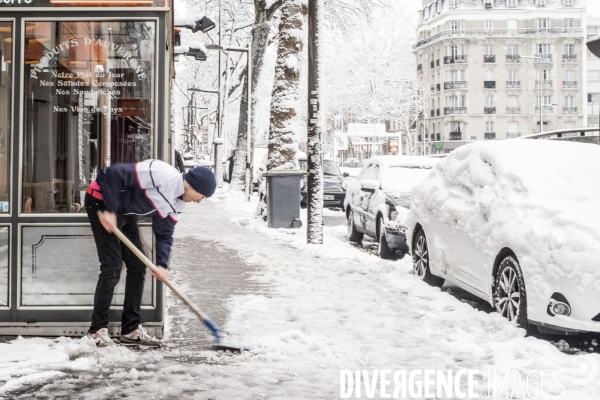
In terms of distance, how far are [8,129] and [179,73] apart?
59299 millimetres

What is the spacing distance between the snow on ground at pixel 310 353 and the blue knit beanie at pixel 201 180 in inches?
48.7

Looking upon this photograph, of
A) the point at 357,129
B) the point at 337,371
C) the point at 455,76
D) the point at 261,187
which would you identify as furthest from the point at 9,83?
the point at 455,76

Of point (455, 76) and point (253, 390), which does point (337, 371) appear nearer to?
point (253, 390)

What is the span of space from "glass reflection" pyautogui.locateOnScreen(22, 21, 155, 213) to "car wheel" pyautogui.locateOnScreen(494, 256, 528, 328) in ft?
10.5

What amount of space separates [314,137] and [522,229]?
23.4ft

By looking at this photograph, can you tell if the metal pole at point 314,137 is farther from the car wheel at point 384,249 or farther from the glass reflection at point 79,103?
the glass reflection at point 79,103

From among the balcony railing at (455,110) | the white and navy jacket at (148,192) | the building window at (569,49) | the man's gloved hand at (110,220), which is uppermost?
the building window at (569,49)

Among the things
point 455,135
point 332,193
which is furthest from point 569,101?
point 332,193

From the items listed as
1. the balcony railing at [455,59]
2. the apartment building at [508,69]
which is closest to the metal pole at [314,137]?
the apartment building at [508,69]

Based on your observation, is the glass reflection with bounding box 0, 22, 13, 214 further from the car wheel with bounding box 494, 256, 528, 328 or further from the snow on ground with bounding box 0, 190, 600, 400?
the car wheel with bounding box 494, 256, 528, 328

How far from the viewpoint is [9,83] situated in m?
6.30

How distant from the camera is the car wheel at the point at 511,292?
20.9ft

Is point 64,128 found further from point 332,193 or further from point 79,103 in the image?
point 332,193

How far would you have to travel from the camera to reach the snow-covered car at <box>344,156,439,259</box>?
11.6 meters
